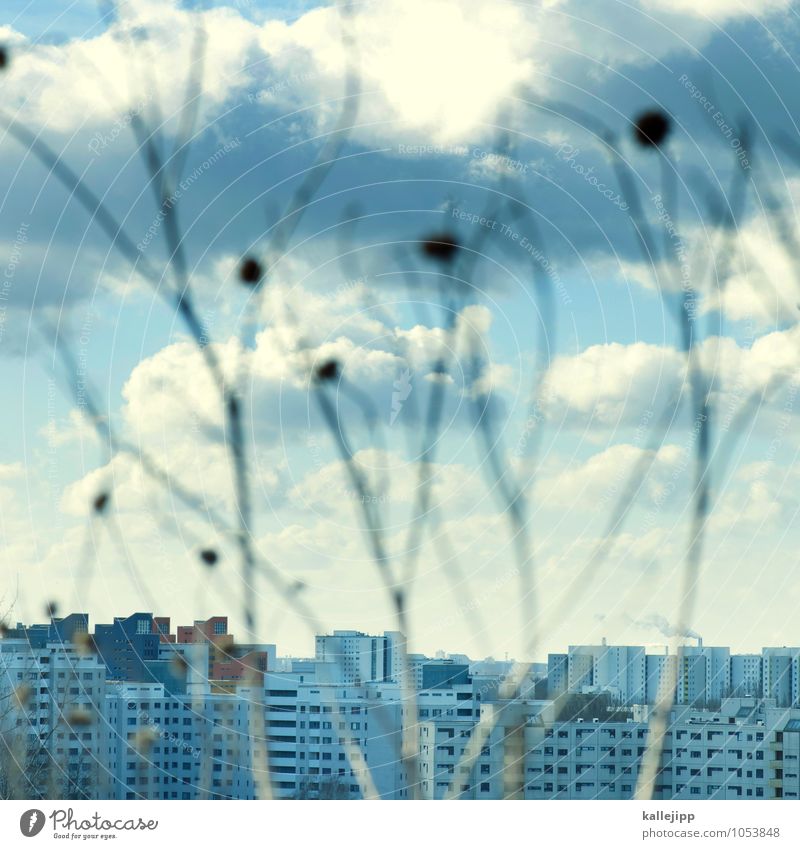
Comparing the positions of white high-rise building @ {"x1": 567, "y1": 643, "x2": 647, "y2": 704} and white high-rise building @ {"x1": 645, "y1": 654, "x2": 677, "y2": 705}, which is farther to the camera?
white high-rise building @ {"x1": 567, "y1": 643, "x2": 647, "y2": 704}

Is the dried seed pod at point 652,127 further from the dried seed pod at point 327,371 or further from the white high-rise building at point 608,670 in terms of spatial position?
the white high-rise building at point 608,670

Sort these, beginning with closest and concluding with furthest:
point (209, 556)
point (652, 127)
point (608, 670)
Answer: point (209, 556)
point (652, 127)
point (608, 670)

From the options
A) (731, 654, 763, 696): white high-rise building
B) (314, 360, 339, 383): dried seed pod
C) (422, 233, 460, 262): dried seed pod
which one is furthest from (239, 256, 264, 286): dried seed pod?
(731, 654, 763, 696): white high-rise building

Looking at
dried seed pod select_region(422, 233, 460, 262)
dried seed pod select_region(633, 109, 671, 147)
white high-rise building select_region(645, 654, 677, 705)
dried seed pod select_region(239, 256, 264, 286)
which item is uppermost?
dried seed pod select_region(633, 109, 671, 147)

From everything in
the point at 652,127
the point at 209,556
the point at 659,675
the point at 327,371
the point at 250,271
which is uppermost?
the point at 652,127

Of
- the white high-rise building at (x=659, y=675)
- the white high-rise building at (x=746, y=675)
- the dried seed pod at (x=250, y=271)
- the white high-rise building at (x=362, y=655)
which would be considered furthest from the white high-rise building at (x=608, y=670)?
the dried seed pod at (x=250, y=271)

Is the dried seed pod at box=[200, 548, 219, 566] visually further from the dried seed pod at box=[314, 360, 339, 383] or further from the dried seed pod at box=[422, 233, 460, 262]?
the dried seed pod at box=[422, 233, 460, 262]

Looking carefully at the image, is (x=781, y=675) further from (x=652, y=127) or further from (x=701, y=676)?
(x=652, y=127)

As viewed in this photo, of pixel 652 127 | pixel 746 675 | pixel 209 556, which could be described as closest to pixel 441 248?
pixel 652 127

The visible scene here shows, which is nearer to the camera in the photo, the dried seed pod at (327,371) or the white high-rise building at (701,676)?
the white high-rise building at (701,676)

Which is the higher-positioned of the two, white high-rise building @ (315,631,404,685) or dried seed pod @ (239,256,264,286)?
dried seed pod @ (239,256,264,286)

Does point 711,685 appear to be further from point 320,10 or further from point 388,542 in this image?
point 320,10
